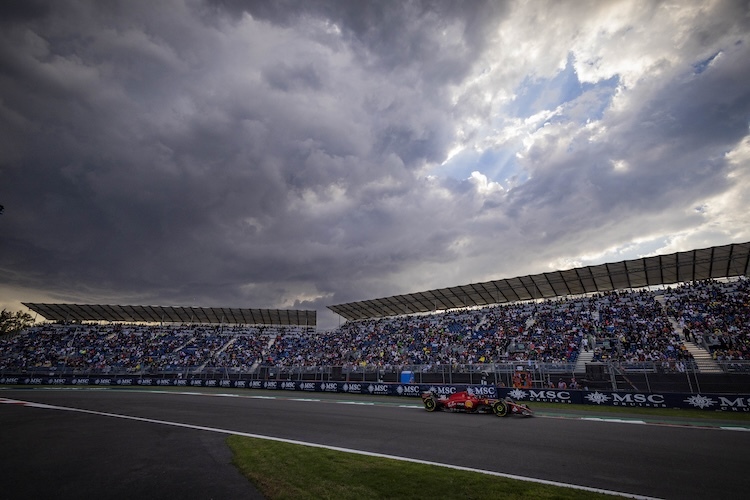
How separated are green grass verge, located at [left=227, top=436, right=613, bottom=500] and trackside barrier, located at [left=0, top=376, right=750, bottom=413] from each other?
58.6ft

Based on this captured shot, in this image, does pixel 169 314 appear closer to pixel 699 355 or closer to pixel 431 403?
pixel 431 403

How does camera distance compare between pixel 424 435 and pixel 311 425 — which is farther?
pixel 311 425

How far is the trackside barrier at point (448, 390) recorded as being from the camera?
709 inches

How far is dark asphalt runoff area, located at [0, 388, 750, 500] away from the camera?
670cm

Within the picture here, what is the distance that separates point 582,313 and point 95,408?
4151 cm

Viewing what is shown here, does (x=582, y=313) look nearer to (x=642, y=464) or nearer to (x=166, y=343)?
(x=642, y=464)

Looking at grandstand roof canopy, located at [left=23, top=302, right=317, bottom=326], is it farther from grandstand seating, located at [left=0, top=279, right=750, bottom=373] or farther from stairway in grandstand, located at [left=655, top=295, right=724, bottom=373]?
stairway in grandstand, located at [left=655, top=295, right=724, bottom=373]

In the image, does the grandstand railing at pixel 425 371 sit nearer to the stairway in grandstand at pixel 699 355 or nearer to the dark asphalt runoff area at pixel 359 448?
the stairway in grandstand at pixel 699 355

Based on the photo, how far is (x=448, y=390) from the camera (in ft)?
86.9

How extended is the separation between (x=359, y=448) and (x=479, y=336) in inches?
1311

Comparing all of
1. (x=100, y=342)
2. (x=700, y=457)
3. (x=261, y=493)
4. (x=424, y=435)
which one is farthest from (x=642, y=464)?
(x=100, y=342)

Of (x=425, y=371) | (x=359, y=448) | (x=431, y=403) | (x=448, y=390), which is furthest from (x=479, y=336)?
(x=359, y=448)

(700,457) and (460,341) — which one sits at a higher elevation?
(460,341)

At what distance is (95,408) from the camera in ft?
59.8
